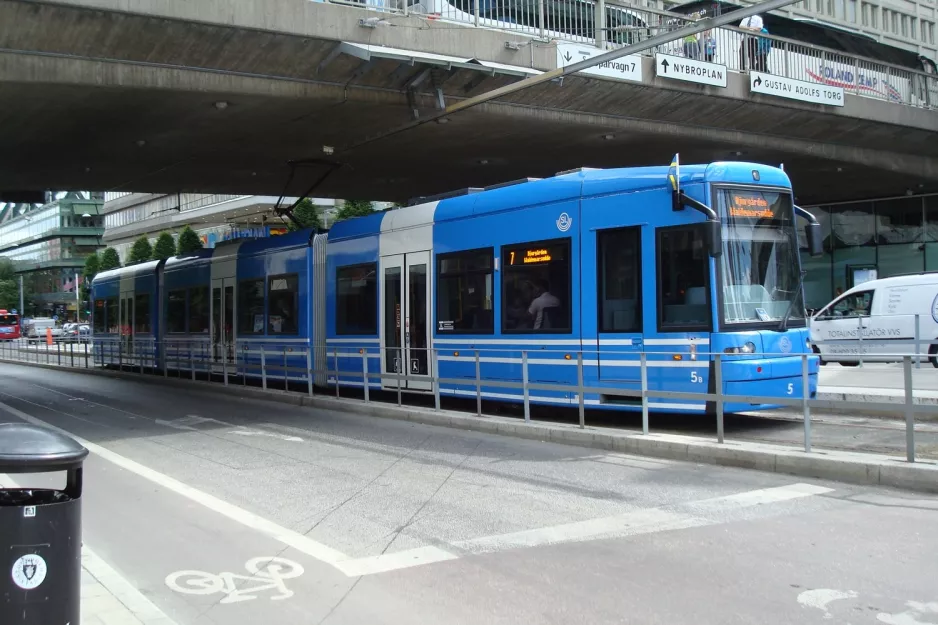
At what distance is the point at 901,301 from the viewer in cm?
1989

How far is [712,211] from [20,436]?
8.61 meters

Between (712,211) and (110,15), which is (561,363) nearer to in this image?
(712,211)

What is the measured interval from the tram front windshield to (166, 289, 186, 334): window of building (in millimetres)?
17772

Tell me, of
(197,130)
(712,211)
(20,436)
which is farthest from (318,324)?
(20,436)

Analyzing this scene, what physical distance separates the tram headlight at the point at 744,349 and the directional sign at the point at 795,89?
36.8 feet

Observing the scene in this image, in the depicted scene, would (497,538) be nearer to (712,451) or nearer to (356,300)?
(712,451)

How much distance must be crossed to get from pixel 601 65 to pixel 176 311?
14.7 metres

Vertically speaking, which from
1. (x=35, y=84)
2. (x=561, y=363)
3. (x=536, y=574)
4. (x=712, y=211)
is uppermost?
(x=35, y=84)

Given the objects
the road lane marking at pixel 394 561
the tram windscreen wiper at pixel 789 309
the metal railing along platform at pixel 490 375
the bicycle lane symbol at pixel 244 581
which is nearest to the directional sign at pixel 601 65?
the metal railing along platform at pixel 490 375

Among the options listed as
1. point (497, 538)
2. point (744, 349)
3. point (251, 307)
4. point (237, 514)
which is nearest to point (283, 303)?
point (251, 307)

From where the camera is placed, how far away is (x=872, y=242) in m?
33.8

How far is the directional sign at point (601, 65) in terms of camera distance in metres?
17.3

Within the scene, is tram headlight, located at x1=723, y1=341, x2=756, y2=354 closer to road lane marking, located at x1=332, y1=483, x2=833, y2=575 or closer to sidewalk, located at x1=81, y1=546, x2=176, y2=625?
road lane marking, located at x1=332, y1=483, x2=833, y2=575

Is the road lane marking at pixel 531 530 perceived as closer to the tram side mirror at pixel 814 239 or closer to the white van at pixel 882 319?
the tram side mirror at pixel 814 239
